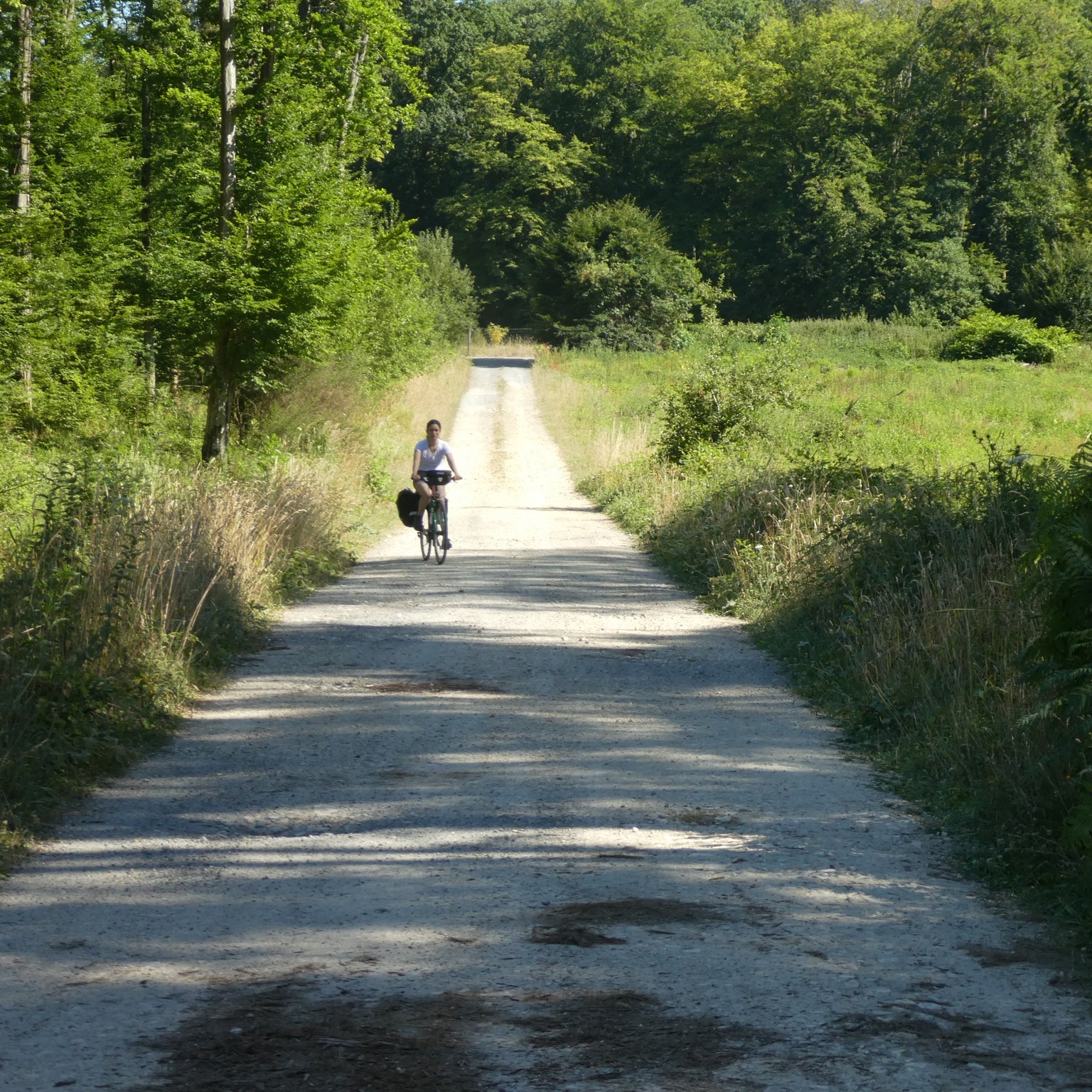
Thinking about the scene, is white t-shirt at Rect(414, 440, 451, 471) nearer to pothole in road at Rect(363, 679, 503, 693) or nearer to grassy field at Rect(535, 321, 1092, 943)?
grassy field at Rect(535, 321, 1092, 943)

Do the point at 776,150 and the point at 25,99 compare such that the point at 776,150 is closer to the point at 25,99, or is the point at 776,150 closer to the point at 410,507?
the point at 25,99

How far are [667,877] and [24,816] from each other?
306 centimetres

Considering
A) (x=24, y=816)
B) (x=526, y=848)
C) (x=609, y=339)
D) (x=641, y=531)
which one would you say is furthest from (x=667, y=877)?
(x=609, y=339)

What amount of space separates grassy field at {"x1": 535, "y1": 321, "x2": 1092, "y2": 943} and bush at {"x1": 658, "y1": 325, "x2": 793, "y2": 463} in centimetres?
21

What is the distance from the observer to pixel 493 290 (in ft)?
303

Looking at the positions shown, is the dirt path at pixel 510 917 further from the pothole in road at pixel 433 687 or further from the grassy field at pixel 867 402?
the grassy field at pixel 867 402

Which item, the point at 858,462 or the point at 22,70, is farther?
the point at 22,70

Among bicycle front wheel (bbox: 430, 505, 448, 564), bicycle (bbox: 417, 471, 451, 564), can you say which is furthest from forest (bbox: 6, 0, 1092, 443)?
bicycle front wheel (bbox: 430, 505, 448, 564)

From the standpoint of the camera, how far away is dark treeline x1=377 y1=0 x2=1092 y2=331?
242 feet

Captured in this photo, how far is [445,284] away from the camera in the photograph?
6850 cm

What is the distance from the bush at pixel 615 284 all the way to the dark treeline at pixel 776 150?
1.37 ft

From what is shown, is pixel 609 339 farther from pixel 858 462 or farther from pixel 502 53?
pixel 858 462

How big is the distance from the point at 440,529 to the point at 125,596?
8.63m

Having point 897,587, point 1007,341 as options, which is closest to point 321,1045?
point 897,587
